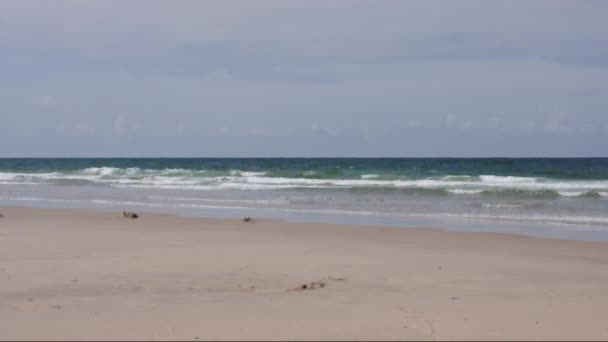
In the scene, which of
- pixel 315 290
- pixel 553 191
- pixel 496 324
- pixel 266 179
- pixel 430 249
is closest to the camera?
pixel 496 324

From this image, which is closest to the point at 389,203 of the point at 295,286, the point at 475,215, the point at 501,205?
the point at 501,205

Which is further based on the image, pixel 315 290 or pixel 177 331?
pixel 315 290

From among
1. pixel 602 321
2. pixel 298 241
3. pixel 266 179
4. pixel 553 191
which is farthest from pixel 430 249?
pixel 266 179

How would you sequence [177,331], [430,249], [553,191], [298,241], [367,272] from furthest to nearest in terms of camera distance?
[553,191]
[298,241]
[430,249]
[367,272]
[177,331]

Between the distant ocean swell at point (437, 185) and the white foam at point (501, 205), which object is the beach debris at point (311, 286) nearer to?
the white foam at point (501, 205)

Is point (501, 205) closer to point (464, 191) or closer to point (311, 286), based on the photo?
point (464, 191)

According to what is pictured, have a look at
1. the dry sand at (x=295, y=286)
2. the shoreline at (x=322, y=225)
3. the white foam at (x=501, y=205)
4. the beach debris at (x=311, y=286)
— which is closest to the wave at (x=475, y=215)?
the white foam at (x=501, y=205)

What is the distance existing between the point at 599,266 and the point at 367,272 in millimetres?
3095

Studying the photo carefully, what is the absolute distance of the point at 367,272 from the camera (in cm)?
916

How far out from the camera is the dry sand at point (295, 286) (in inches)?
240

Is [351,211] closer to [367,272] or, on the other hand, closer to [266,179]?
[367,272]

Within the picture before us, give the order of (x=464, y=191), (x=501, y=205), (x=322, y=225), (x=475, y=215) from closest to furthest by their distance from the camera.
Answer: (x=322, y=225), (x=475, y=215), (x=501, y=205), (x=464, y=191)

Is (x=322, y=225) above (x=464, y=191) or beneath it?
beneath

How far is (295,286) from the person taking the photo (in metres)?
8.05
